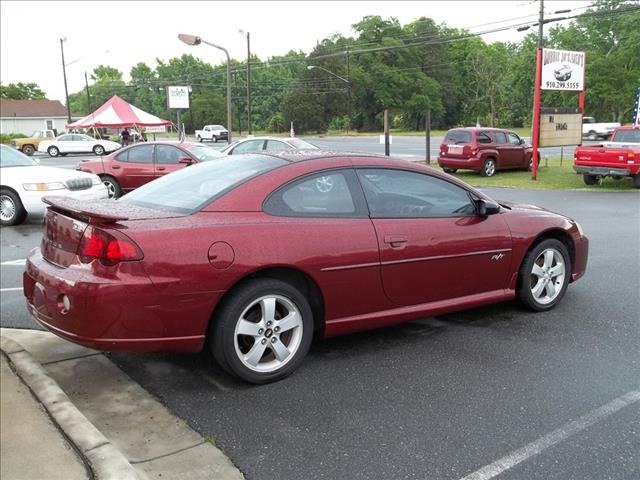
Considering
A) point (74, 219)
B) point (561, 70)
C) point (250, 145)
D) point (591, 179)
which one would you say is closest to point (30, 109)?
point (250, 145)

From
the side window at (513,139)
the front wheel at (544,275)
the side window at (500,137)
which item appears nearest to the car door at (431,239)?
the front wheel at (544,275)

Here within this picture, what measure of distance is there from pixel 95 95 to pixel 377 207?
5105 inches

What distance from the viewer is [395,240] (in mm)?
4305

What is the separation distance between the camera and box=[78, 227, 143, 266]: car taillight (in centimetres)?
349

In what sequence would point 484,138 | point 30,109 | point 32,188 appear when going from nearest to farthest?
point 32,188 → point 484,138 → point 30,109

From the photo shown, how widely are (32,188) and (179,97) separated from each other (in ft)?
100

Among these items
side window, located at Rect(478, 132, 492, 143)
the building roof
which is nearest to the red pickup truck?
side window, located at Rect(478, 132, 492, 143)

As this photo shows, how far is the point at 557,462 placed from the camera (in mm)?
3010

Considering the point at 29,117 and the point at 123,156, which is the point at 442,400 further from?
the point at 29,117

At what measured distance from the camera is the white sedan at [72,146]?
3812cm

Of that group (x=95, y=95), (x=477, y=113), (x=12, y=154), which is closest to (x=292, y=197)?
(x=12, y=154)

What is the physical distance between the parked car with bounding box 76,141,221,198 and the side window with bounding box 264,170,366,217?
380 inches

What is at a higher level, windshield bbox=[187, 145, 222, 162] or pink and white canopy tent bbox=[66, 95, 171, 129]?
pink and white canopy tent bbox=[66, 95, 171, 129]

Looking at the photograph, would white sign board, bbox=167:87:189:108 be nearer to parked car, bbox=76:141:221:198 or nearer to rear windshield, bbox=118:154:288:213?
parked car, bbox=76:141:221:198
